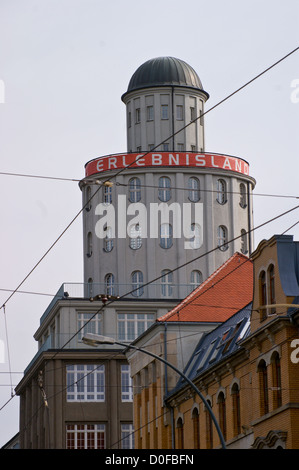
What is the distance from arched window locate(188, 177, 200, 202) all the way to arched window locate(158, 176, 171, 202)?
148cm

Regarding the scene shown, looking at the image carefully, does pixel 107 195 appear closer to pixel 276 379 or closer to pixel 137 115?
pixel 137 115

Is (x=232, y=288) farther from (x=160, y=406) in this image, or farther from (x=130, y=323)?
(x=130, y=323)

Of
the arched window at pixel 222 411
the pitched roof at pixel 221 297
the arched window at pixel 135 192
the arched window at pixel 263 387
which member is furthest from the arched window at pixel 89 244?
the arched window at pixel 263 387

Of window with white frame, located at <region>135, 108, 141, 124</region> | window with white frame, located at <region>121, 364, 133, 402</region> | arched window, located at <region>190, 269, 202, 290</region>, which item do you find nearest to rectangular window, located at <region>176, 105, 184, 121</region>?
window with white frame, located at <region>135, 108, 141, 124</region>

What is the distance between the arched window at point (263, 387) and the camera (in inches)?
1861

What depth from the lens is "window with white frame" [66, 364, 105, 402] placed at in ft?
284

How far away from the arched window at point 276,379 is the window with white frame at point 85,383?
40.7 meters

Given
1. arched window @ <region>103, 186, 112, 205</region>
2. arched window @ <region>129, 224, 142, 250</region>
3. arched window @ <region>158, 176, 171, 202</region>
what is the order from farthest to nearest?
arched window @ <region>103, 186, 112, 205</region> → arched window @ <region>158, 176, 171, 202</region> → arched window @ <region>129, 224, 142, 250</region>

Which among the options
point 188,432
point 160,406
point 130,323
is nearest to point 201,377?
point 188,432

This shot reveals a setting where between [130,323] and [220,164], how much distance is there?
1434 centimetres

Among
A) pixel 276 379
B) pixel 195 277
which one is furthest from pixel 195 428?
pixel 195 277

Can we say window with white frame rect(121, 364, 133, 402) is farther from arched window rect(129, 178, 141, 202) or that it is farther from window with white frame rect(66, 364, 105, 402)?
arched window rect(129, 178, 141, 202)

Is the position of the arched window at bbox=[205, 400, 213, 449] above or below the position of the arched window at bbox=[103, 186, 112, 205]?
below

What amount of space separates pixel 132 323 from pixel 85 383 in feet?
16.6
